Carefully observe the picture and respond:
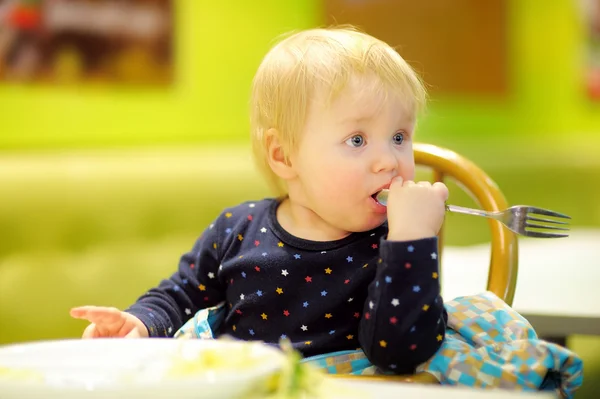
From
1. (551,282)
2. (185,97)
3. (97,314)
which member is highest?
(185,97)

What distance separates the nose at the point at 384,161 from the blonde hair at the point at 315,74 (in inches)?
3.0

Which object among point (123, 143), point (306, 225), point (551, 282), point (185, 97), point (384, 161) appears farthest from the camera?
point (185, 97)

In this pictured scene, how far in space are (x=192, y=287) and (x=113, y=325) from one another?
0.56 feet

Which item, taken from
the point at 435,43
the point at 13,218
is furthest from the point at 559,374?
the point at 435,43

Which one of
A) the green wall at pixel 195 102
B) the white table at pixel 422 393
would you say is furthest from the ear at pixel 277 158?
the green wall at pixel 195 102

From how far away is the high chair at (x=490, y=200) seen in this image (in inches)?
50.5

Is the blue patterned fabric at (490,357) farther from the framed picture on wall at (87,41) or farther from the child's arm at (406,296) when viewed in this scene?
the framed picture on wall at (87,41)

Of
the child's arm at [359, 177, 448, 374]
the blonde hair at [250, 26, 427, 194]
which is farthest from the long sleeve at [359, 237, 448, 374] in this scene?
the blonde hair at [250, 26, 427, 194]

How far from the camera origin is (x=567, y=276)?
1765mm

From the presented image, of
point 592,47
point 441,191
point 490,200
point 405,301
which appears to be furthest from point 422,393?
point 592,47

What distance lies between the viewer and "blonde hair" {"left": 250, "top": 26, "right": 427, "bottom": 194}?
1042 mm

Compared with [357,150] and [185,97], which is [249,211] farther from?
[185,97]

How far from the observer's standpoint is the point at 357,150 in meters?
1.04

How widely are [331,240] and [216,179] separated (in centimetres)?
129
